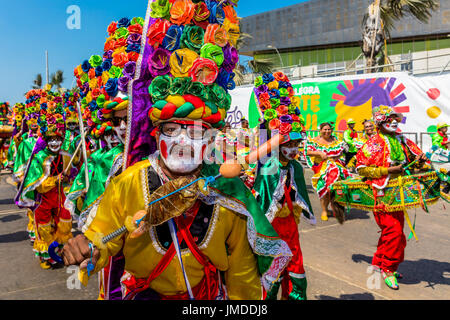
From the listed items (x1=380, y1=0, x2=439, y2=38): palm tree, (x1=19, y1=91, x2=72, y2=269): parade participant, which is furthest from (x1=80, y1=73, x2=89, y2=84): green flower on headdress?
(x1=380, y1=0, x2=439, y2=38): palm tree

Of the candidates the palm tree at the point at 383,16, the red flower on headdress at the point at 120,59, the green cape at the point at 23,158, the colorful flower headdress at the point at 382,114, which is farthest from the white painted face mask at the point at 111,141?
the palm tree at the point at 383,16

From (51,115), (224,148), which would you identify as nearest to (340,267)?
(224,148)

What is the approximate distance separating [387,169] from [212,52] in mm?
3738

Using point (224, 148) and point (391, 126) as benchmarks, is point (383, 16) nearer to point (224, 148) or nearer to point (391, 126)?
point (391, 126)

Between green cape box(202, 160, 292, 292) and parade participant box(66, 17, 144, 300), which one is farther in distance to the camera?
parade participant box(66, 17, 144, 300)

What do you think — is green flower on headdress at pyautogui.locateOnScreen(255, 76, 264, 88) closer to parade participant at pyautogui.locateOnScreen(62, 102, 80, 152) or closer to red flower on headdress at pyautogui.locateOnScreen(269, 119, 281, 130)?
red flower on headdress at pyautogui.locateOnScreen(269, 119, 281, 130)

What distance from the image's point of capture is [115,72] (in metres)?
3.12

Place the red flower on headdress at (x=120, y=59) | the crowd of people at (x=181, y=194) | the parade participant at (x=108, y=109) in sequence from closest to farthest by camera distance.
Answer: the crowd of people at (x=181, y=194) < the parade participant at (x=108, y=109) < the red flower on headdress at (x=120, y=59)

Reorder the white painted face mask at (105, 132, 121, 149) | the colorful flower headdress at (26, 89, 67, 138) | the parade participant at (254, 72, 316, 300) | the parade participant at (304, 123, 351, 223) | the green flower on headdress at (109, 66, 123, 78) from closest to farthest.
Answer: the green flower on headdress at (109, 66, 123, 78), the parade participant at (254, 72, 316, 300), the white painted face mask at (105, 132, 121, 149), the colorful flower headdress at (26, 89, 67, 138), the parade participant at (304, 123, 351, 223)

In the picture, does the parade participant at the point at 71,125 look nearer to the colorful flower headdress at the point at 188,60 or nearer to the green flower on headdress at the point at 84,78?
the green flower on headdress at the point at 84,78

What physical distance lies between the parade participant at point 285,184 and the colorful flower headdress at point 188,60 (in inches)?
88.8

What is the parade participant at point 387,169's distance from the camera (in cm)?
486

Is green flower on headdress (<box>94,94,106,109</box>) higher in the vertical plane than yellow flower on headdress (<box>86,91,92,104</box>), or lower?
lower

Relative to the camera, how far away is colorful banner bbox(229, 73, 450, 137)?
1074 centimetres
